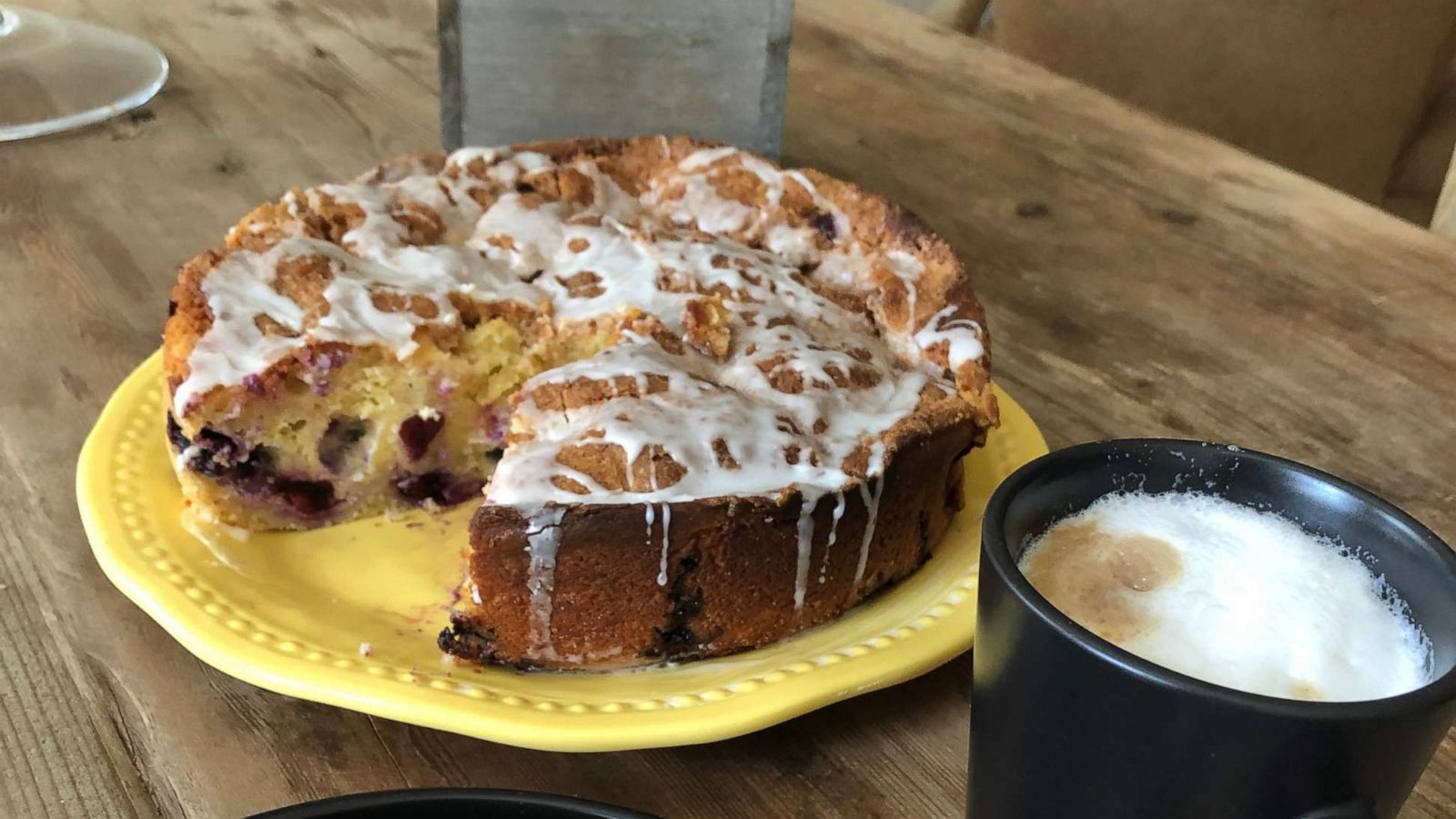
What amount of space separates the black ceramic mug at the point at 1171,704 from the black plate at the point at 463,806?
0.19 metres

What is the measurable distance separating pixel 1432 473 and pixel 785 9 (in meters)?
0.91

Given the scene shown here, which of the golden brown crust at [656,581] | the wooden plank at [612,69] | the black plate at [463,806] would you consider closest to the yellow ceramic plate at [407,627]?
the golden brown crust at [656,581]

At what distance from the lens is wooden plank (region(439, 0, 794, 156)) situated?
152 centimetres

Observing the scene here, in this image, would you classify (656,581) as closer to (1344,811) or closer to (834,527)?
(834,527)

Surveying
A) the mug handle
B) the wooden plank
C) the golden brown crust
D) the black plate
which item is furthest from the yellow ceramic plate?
the wooden plank

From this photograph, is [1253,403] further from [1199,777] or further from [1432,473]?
[1199,777]

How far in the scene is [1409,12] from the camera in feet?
8.33

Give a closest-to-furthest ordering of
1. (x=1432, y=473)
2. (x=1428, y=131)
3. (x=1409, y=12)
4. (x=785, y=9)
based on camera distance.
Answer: (x=1432, y=473) → (x=785, y=9) → (x=1409, y=12) → (x=1428, y=131)

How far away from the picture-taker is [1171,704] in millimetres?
512

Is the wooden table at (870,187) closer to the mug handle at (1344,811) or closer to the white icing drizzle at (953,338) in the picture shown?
the white icing drizzle at (953,338)

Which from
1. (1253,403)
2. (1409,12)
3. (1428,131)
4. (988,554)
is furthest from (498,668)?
(1428,131)

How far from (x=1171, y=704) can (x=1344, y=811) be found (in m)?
0.09

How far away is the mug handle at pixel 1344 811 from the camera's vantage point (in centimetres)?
52

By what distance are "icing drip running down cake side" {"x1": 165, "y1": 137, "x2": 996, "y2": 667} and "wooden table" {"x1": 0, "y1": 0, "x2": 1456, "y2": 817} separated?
119 millimetres
